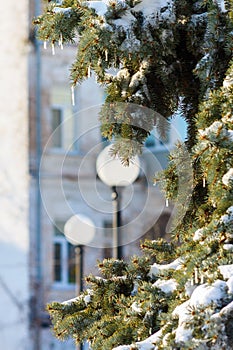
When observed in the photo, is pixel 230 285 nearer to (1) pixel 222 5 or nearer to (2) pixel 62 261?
(1) pixel 222 5

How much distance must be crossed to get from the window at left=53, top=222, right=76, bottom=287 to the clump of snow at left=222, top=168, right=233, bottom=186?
476 inches

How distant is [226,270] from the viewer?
281cm

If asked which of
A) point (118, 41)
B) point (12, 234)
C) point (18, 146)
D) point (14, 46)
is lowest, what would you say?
point (118, 41)

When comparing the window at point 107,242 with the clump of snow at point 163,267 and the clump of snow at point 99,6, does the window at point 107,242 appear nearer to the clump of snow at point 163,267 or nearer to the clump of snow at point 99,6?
the clump of snow at point 163,267

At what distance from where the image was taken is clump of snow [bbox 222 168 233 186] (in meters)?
2.88

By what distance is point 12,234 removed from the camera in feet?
48.8

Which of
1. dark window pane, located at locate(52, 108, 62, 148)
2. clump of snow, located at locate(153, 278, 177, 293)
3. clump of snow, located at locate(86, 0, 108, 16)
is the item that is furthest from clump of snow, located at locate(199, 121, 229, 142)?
dark window pane, located at locate(52, 108, 62, 148)

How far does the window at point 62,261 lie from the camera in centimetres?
1497

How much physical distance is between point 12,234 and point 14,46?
9.22 feet

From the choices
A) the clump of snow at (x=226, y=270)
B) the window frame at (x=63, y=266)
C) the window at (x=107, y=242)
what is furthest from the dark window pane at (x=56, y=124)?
the clump of snow at (x=226, y=270)

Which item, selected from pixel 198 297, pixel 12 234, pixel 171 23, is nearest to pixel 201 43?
pixel 171 23

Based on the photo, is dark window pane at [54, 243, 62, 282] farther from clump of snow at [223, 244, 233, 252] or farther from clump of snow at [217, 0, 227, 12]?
clump of snow at [223, 244, 233, 252]

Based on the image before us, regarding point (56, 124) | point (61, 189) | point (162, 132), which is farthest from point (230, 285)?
point (56, 124)

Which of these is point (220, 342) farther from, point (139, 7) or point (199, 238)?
point (139, 7)
